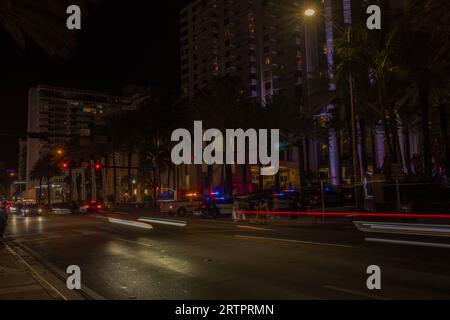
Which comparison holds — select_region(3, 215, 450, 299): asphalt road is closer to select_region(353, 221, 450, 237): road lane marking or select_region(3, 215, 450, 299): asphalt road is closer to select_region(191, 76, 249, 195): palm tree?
select_region(353, 221, 450, 237): road lane marking

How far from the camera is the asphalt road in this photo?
7.70 meters

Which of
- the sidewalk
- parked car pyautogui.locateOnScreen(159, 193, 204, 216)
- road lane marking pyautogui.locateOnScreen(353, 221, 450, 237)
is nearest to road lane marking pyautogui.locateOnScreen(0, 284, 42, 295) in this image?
the sidewalk

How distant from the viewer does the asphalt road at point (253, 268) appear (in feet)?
25.2

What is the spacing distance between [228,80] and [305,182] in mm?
17389

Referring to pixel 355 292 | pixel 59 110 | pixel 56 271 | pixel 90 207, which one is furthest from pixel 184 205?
pixel 59 110

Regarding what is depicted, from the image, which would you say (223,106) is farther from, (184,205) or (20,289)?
(20,289)

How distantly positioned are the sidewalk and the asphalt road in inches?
28.7

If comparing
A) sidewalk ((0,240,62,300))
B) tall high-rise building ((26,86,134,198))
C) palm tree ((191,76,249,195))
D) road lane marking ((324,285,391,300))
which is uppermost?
tall high-rise building ((26,86,134,198))

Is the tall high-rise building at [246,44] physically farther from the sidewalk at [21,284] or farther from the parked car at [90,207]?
the sidewalk at [21,284]

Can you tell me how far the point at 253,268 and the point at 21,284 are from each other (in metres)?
5.01

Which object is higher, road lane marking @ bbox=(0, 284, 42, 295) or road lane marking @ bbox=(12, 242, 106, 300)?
road lane marking @ bbox=(0, 284, 42, 295)

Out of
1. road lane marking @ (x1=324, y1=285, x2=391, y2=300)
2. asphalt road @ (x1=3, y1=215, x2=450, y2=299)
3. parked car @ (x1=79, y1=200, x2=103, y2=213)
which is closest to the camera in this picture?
road lane marking @ (x1=324, y1=285, x2=391, y2=300)

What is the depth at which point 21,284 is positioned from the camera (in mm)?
8602

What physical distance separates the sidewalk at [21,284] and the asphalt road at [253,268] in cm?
73
